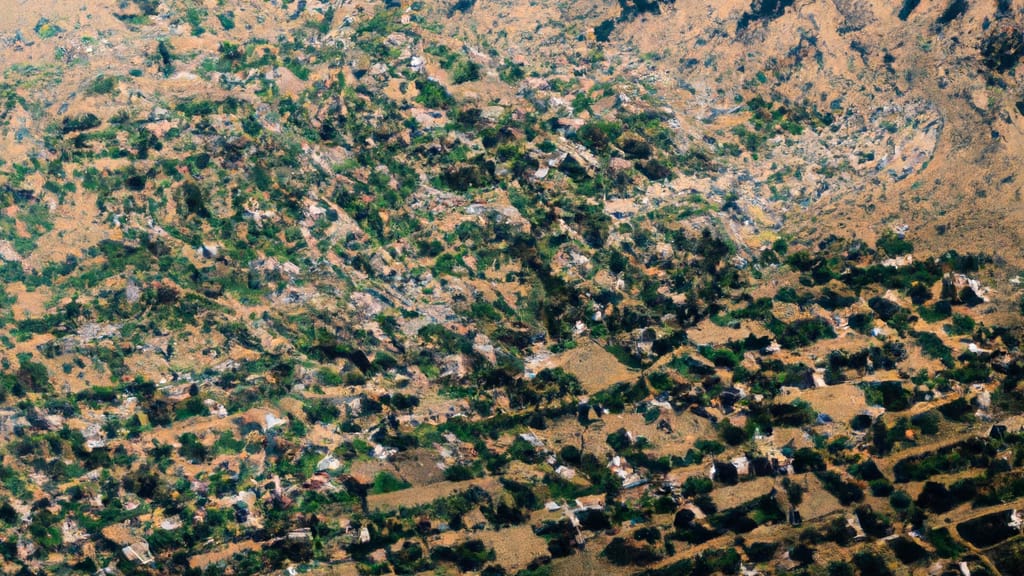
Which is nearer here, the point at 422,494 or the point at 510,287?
the point at 422,494

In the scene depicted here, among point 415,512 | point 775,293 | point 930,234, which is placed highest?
point 930,234

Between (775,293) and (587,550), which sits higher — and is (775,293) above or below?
above

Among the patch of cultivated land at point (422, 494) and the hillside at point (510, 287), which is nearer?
the hillside at point (510, 287)

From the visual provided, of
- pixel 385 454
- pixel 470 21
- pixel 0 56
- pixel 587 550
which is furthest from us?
pixel 470 21

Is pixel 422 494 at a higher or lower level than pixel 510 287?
lower

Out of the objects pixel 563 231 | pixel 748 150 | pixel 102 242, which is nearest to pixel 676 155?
pixel 748 150

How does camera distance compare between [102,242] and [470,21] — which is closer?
[102,242]

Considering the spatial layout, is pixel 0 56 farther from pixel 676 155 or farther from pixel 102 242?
pixel 676 155

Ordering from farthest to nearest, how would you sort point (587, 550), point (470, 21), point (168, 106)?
point (470, 21) → point (168, 106) → point (587, 550)

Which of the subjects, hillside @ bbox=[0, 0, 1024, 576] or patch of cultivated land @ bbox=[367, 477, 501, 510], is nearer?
hillside @ bbox=[0, 0, 1024, 576]
